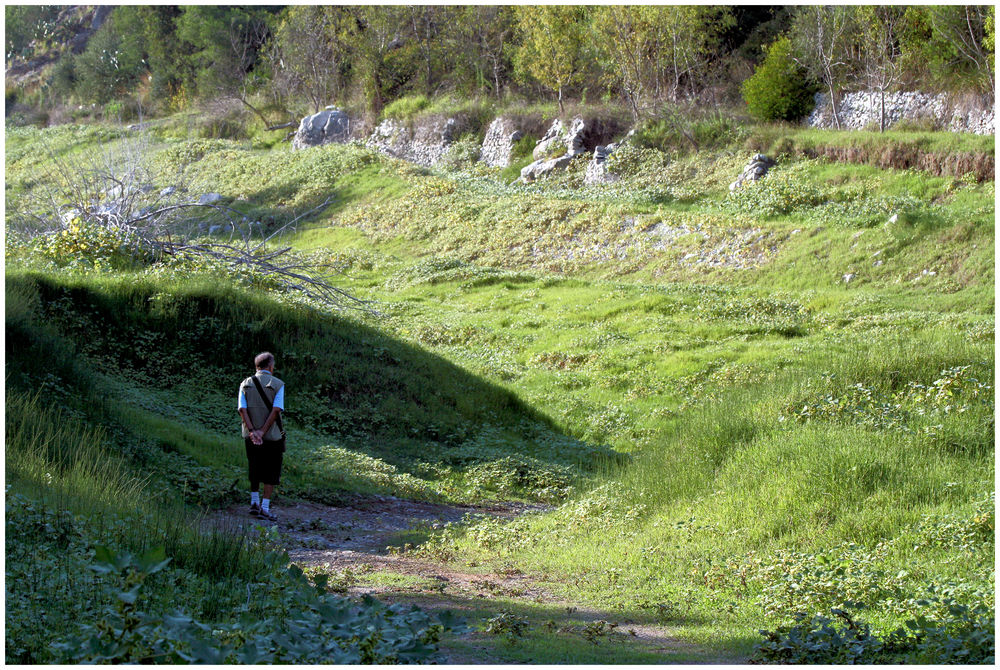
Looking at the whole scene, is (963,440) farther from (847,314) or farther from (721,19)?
(721,19)

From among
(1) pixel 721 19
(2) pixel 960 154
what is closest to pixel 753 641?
(2) pixel 960 154

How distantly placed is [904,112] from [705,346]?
1699cm

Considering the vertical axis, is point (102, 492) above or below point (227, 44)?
below

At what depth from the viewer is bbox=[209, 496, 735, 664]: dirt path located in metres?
5.28

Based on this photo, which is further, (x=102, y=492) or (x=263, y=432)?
(x=263, y=432)

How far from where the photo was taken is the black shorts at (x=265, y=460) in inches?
346

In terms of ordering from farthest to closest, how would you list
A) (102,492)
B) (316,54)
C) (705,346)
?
(316,54)
(705,346)
(102,492)

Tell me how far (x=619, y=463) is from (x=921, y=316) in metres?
8.55

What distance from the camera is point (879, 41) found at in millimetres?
29797

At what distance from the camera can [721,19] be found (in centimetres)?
3672

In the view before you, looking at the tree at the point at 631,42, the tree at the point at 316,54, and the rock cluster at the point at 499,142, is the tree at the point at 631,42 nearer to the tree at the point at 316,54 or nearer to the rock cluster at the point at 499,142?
the rock cluster at the point at 499,142

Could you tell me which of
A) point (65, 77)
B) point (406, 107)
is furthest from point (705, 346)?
point (65, 77)

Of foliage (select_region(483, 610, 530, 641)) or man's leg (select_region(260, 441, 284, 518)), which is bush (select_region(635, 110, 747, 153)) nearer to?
man's leg (select_region(260, 441, 284, 518))

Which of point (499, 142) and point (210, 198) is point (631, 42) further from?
point (210, 198)
